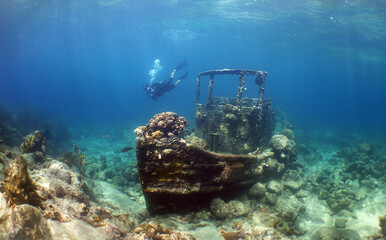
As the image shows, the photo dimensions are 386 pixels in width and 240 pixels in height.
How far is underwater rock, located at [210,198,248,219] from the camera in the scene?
5695mm

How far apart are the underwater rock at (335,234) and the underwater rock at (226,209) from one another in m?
1.90

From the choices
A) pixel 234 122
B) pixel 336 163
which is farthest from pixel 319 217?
pixel 336 163

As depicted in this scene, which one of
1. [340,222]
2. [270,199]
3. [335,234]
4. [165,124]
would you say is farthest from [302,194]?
[165,124]

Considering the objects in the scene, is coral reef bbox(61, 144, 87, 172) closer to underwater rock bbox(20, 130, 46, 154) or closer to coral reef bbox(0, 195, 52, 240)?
underwater rock bbox(20, 130, 46, 154)

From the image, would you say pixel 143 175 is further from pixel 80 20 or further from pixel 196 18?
pixel 80 20

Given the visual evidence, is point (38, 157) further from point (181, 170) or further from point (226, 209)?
point (226, 209)

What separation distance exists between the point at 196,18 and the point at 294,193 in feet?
91.0

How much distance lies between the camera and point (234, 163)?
584 cm

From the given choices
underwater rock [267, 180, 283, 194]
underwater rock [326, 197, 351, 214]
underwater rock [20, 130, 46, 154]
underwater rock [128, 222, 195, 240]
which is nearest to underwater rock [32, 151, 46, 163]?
underwater rock [20, 130, 46, 154]

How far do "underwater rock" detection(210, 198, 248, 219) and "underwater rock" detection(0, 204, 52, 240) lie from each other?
3888mm

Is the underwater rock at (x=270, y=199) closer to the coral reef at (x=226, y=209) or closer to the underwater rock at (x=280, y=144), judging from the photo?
the coral reef at (x=226, y=209)

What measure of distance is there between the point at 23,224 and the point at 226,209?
4.49 meters

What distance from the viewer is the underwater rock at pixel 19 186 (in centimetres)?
378

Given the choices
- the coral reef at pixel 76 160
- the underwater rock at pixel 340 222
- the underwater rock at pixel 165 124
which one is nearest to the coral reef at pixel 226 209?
the underwater rock at pixel 165 124
